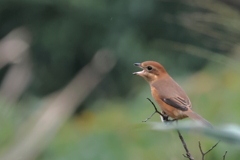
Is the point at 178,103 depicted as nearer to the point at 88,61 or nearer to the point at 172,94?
the point at 172,94

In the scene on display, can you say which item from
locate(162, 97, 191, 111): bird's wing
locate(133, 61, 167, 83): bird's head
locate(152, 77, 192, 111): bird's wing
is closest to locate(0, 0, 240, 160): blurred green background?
locate(133, 61, 167, 83): bird's head

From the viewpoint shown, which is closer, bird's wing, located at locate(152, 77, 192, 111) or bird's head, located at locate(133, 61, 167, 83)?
bird's wing, located at locate(152, 77, 192, 111)

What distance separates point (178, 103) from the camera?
2.08 metres

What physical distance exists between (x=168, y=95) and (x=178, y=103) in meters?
0.14

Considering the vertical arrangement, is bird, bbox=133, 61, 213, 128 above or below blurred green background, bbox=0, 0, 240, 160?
above

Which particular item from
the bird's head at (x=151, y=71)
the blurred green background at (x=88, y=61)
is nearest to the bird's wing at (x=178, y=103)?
the bird's head at (x=151, y=71)

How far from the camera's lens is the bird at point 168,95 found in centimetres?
206

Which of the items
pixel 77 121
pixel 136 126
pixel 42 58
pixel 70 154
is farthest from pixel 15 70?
pixel 136 126

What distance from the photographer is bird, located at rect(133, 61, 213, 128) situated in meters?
2.06

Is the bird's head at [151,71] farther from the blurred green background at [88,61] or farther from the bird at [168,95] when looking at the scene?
the blurred green background at [88,61]

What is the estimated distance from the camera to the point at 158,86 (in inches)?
90.7

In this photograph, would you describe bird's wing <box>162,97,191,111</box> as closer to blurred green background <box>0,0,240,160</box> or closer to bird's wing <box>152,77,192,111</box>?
bird's wing <box>152,77,192,111</box>

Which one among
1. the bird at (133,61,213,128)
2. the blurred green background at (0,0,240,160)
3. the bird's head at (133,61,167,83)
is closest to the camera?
the bird at (133,61,213,128)

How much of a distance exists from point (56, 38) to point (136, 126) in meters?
6.90
